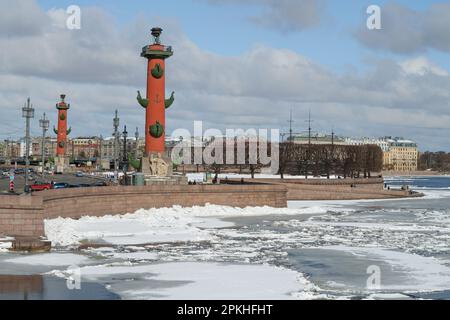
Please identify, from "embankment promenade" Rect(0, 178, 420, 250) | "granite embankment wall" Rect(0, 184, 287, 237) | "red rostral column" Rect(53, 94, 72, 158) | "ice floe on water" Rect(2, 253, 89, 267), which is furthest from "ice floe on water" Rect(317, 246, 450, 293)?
"red rostral column" Rect(53, 94, 72, 158)

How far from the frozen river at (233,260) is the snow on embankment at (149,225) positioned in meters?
0.05

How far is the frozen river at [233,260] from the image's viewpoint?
15812 millimetres

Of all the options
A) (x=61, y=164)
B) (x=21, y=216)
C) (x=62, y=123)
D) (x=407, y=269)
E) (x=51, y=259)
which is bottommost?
(x=407, y=269)

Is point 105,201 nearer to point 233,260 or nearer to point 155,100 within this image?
point 155,100

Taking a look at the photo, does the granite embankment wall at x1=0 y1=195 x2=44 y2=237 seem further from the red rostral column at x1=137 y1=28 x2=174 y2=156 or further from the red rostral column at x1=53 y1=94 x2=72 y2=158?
the red rostral column at x1=53 y1=94 x2=72 y2=158

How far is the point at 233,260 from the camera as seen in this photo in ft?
68.8

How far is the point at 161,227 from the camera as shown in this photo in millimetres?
31484

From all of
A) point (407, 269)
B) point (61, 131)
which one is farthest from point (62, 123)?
point (407, 269)

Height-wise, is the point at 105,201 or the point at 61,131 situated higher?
the point at 61,131

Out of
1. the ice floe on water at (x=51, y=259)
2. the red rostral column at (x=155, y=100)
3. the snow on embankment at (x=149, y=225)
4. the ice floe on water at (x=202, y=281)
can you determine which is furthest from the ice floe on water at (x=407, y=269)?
the red rostral column at (x=155, y=100)

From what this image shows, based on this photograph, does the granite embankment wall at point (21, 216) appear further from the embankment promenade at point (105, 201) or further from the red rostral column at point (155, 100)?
the red rostral column at point (155, 100)

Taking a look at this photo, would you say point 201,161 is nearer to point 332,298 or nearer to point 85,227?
point 85,227

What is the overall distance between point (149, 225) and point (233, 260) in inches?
464
